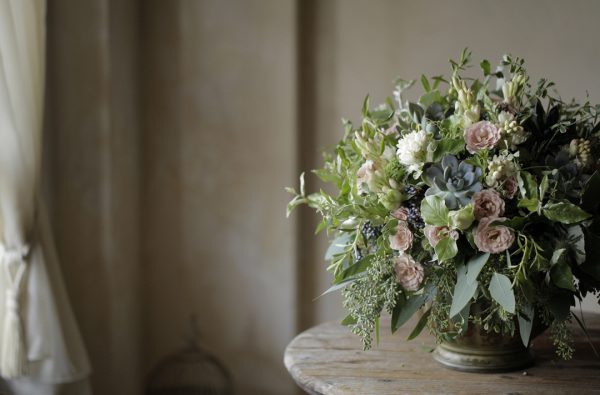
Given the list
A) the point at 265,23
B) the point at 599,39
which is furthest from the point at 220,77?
the point at 599,39

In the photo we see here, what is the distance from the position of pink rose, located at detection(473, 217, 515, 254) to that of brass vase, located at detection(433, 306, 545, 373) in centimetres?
24

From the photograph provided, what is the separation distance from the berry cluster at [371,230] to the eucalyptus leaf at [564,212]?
14.6 inches

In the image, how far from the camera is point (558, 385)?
60.9 inches

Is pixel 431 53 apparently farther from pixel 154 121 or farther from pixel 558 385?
pixel 558 385

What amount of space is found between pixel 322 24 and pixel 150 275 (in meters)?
1.43

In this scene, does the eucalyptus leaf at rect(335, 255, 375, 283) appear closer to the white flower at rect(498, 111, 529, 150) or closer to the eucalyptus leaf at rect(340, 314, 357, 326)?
the eucalyptus leaf at rect(340, 314, 357, 326)

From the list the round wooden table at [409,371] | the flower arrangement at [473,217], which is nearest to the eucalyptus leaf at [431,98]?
the flower arrangement at [473,217]

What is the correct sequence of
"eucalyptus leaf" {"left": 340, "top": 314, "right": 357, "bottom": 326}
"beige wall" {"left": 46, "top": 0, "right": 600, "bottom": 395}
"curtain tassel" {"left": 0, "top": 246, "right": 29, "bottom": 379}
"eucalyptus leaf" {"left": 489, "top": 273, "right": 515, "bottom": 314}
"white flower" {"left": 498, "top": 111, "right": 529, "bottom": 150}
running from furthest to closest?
"beige wall" {"left": 46, "top": 0, "right": 600, "bottom": 395} → "curtain tassel" {"left": 0, "top": 246, "right": 29, "bottom": 379} → "eucalyptus leaf" {"left": 340, "top": 314, "right": 357, "bottom": 326} → "white flower" {"left": 498, "top": 111, "right": 529, "bottom": 150} → "eucalyptus leaf" {"left": 489, "top": 273, "right": 515, "bottom": 314}

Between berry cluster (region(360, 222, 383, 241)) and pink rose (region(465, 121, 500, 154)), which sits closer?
pink rose (region(465, 121, 500, 154))

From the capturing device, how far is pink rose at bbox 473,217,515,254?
4.64 feet

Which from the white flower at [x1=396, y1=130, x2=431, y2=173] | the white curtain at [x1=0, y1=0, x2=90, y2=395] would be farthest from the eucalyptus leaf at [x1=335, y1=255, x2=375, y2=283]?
the white curtain at [x1=0, y1=0, x2=90, y2=395]

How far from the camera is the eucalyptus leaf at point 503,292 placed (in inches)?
54.1

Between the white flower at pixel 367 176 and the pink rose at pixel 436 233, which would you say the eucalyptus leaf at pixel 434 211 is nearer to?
the pink rose at pixel 436 233

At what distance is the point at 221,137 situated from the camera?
3.21 metres
